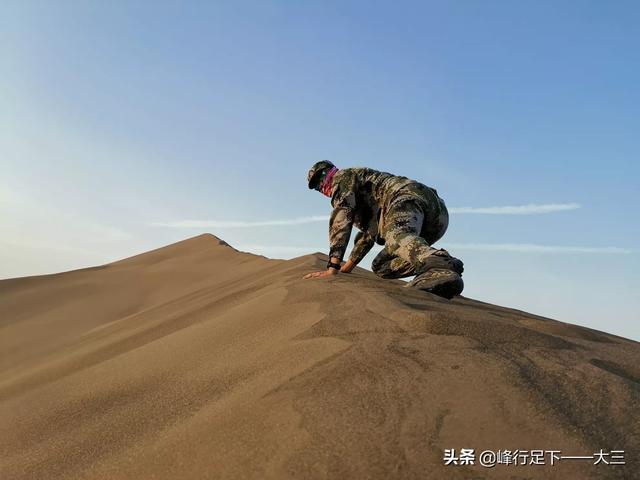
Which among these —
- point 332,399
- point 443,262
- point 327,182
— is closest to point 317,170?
point 327,182

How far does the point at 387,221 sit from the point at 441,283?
2.43 feet

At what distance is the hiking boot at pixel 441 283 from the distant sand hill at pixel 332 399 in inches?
7.2

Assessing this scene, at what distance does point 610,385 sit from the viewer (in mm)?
1404

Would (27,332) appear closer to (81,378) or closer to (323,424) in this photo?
(81,378)

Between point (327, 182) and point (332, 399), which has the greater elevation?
point (327, 182)

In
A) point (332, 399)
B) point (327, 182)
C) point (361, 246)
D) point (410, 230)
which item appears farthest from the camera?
point (361, 246)

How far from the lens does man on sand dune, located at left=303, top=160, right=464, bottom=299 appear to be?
2.85 metres

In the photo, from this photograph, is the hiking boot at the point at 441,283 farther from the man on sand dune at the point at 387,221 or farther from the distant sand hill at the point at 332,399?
the distant sand hill at the point at 332,399

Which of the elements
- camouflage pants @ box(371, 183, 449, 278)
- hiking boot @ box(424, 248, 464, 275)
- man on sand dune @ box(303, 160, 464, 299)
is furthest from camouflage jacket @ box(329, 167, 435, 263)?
hiking boot @ box(424, 248, 464, 275)

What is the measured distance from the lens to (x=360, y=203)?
3615 millimetres

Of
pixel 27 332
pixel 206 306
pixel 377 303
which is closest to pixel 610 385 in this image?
pixel 377 303

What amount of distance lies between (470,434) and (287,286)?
1679mm

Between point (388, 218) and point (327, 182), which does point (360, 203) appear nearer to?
point (327, 182)

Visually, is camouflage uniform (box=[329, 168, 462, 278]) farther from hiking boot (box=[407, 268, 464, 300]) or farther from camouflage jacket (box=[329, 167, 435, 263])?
hiking boot (box=[407, 268, 464, 300])
